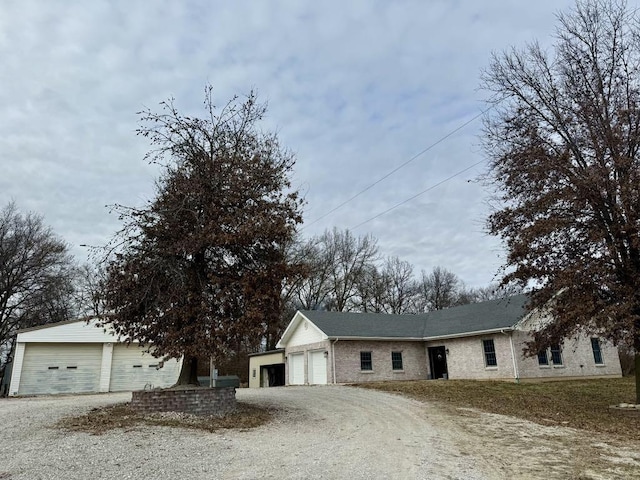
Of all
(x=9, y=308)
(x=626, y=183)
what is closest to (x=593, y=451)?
(x=626, y=183)

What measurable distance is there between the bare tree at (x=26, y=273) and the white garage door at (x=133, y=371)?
10.9m

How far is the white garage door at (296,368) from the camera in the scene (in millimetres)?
28264

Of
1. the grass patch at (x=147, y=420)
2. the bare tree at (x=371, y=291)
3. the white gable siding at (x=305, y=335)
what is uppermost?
the bare tree at (x=371, y=291)

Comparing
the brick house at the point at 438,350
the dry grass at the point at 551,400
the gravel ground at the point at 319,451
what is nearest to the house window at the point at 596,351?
the brick house at the point at 438,350

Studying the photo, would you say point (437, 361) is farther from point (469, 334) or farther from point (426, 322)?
point (469, 334)

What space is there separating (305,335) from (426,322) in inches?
315

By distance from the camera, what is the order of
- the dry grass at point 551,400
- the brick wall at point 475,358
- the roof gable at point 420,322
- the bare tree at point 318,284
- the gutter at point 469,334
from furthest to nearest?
the bare tree at point 318,284 → the roof gable at point 420,322 → the brick wall at point 475,358 → the gutter at point 469,334 → the dry grass at point 551,400

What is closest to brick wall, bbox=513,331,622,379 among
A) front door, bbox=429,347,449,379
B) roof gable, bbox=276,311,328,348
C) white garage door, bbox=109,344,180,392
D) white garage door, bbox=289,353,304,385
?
front door, bbox=429,347,449,379

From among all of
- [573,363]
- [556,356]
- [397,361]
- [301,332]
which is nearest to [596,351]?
[573,363]

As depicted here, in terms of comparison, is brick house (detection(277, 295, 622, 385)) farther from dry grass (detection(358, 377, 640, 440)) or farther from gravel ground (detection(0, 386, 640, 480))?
gravel ground (detection(0, 386, 640, 480))

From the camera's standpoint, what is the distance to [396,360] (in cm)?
2678

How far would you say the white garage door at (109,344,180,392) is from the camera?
25.2m

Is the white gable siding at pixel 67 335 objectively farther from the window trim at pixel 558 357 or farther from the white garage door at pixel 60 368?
the window trim at pixel 558 357

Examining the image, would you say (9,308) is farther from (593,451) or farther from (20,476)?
(593,451)
